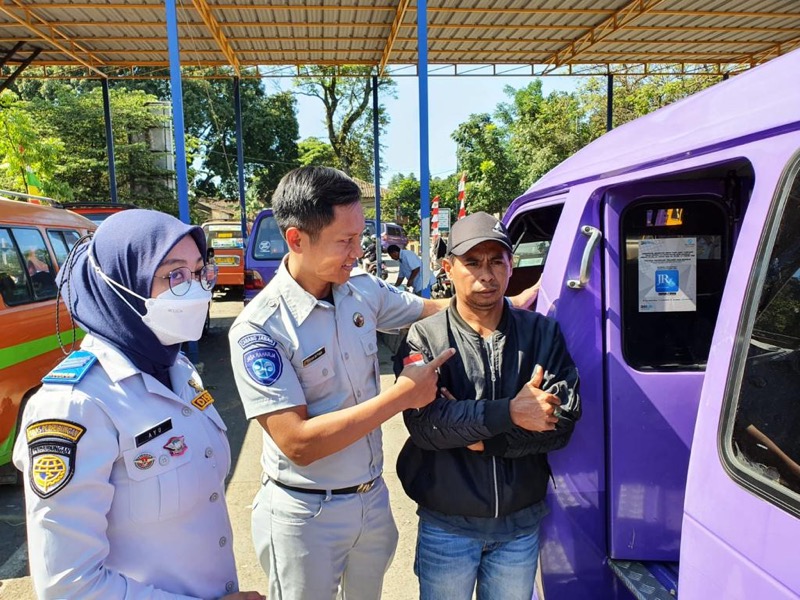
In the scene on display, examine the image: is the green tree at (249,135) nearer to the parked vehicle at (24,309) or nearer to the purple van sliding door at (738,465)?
the parked vehicle at (24,309)

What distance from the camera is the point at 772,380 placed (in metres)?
1.22

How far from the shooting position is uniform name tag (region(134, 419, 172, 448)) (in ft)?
3.87

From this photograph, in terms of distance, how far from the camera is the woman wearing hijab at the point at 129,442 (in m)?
1.04

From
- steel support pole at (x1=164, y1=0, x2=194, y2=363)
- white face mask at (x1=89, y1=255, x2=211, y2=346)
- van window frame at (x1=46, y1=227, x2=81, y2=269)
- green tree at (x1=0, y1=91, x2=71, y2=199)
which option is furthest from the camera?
green tree at (x1=0, y1=91, x2=71, y2=199)

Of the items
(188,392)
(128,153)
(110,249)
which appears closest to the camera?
(110,249)

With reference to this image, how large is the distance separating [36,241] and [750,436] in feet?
15.8

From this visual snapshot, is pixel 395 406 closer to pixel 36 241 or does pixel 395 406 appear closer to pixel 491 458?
pixel 491 458

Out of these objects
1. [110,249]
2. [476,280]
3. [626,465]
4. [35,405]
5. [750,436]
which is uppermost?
[110,249]

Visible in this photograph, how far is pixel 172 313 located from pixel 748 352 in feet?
4.28

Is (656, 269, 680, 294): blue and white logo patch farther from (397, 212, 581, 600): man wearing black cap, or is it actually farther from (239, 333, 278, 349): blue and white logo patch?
(239, 333, 278, 349): blue and white logo patch

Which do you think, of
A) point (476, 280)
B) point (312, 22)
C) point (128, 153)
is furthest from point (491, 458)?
point (128, 153)

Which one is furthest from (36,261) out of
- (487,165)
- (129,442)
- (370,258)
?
(487,165)

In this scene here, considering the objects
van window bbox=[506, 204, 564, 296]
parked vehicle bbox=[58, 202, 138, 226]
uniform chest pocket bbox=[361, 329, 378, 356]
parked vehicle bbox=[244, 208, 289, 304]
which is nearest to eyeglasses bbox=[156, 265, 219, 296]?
uniform chest pocket bbox=[361, 329, 378, 356]

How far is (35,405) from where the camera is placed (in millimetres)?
1082
